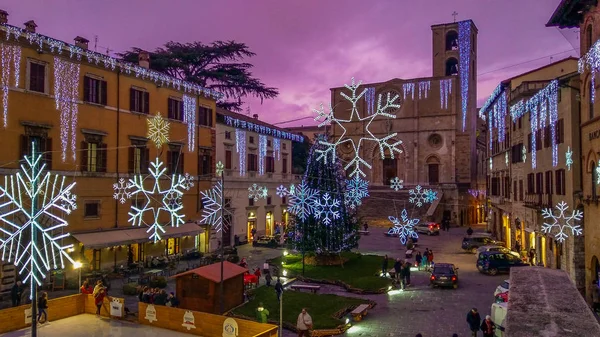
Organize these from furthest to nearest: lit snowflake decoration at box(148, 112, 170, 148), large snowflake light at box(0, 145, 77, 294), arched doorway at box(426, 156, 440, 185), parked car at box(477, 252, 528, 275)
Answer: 1. arched doorway at box(426, 156, 440, 185)
2. lit snowflake decoration at box(148, 112, 170, 148)
3. parked car at box(477, 252, 528, 275)
4. large snowflake light at box(0, 145, 77, 294)

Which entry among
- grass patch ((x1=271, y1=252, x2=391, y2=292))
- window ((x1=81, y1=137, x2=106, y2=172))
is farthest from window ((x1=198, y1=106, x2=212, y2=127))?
grass patch ((x1=271, y1=252, x2=391, y2=292))

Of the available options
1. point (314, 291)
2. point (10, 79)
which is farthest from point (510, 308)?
point (10, 79)

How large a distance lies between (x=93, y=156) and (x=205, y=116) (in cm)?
1018

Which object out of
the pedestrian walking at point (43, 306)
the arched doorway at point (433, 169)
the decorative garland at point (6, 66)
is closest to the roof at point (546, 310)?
the pedestrian walking at point (43, 306)

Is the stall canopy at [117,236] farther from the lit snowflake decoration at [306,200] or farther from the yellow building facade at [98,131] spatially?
the lit snowflake decoration at [306,200]

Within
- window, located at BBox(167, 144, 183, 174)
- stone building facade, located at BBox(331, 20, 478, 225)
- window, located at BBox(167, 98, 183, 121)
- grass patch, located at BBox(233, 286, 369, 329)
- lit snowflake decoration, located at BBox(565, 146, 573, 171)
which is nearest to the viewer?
grass patch, located at BBox(233, 286, 369, 329)

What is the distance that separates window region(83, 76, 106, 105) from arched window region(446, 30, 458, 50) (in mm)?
51952

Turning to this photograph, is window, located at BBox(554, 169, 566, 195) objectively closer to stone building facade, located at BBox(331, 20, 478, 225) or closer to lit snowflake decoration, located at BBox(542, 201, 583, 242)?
lit snowflake decoration, located at BBox(542, 201, 583, 242)

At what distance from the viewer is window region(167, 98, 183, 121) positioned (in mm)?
32469

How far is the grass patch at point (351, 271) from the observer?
2542 centimetres

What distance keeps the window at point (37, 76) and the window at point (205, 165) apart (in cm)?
1277

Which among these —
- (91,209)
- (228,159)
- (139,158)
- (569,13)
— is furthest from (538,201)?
(91,209)

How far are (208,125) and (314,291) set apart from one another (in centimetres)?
1707

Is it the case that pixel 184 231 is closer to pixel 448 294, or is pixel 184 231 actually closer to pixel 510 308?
pixel 448 294
